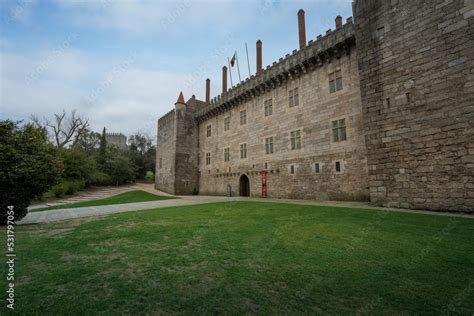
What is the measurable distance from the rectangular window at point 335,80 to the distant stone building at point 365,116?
0.22 ft

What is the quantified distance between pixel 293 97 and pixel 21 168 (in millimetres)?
15453

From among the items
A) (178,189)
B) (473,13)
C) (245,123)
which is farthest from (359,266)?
(178,189)

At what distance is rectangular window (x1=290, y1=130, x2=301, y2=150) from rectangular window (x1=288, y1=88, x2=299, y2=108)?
2208mm

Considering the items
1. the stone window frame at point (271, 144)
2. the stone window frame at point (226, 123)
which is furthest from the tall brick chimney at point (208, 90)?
the stone window frame at point (271, 144)

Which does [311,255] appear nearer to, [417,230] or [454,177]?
[417,230]

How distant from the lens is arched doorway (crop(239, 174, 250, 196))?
2025cm

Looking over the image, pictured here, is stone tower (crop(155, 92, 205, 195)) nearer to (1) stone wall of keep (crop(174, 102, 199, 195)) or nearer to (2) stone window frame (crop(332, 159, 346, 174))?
(1) stone wall of keep (crop(174, 102, 199, 195))

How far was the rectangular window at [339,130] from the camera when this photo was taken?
13.1m

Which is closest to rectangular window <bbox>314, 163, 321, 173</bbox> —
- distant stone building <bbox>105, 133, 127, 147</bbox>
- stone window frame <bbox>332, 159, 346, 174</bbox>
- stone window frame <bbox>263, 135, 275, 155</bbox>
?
stone window frame <bbox>332, 159, 346, 174</bbox>

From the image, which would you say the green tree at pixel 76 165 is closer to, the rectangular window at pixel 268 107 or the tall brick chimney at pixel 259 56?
the rectangular window at pixel 268 107

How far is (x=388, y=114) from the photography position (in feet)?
32.0

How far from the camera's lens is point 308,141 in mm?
14836

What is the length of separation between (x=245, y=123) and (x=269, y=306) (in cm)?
1877

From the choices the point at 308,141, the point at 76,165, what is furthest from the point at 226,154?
the point at 76,165
